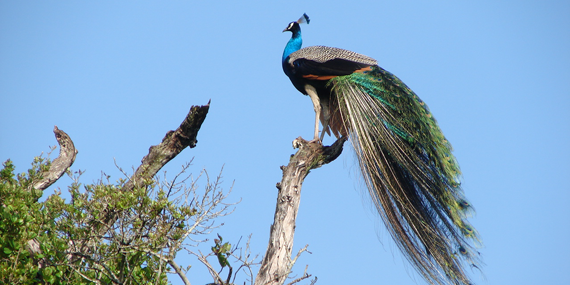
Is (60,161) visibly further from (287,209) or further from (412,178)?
(412,178)

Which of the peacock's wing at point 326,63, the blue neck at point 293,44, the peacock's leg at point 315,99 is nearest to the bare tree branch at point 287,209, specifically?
the peacock's leg at point 315,99

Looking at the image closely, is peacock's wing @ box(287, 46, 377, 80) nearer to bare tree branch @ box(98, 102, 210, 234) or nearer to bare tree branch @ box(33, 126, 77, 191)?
bare tree branch @ box(98, 102, 210, 234)

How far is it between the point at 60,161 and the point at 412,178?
404 cm

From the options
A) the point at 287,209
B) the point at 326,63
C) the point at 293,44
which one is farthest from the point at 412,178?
the point at 293,44

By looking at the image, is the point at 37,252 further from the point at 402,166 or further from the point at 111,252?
the point at 402,166

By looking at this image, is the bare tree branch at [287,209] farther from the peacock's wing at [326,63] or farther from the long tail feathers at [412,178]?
the peacock's wing at [326,63]

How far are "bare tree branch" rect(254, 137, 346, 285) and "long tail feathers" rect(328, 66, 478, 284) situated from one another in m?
0.44

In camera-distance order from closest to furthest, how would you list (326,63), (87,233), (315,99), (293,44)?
(87,233) → (326,63) → (315,99) → (293,44)

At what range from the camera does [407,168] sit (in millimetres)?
5961

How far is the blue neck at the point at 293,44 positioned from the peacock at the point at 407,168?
1.25 metres

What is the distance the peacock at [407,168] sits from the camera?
18.8ft

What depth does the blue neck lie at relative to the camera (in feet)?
26.1

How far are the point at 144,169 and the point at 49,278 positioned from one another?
166 centimetres

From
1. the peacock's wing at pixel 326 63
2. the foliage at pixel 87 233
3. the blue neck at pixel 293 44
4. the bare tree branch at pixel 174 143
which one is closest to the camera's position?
the foliage at pixel 87 233
